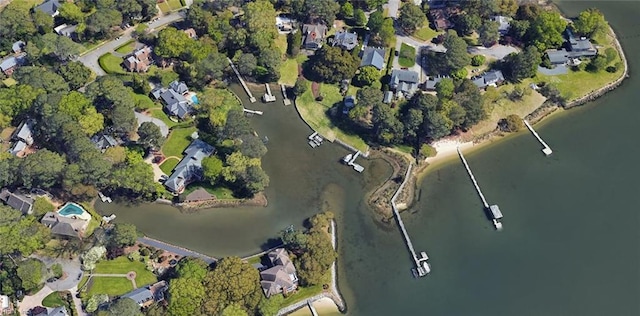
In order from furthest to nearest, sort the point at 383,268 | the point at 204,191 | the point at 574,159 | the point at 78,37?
the point at 78,37 < the point at 574,159 < the point at 204,191 < the point at 383,268

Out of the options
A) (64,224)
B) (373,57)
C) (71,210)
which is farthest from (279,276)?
(373,57)

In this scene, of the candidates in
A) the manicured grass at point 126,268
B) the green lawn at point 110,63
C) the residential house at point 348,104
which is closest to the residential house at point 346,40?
the residential house at point 348,104

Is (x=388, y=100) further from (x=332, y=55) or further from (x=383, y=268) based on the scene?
(x=383, y=268)

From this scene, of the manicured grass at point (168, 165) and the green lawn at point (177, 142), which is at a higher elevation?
the green lawn at point (177, 142)

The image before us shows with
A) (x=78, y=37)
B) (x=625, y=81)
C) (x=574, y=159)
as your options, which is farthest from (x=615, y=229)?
(x=78, y=37)

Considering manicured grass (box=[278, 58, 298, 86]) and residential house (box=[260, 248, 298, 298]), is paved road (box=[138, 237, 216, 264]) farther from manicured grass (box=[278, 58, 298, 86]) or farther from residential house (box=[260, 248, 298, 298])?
manicured grass (box=[278, 58, 298, 86])

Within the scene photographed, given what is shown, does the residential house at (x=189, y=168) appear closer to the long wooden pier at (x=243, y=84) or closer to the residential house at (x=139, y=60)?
the long wooden pier at (x=243, y=84)

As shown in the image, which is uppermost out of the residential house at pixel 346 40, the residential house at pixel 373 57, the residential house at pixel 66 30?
the residential house at pixel 66 30
